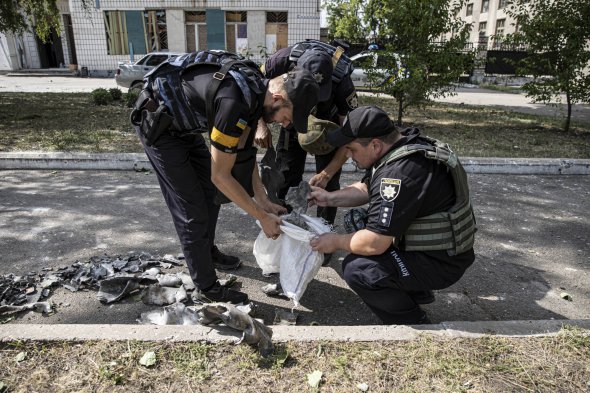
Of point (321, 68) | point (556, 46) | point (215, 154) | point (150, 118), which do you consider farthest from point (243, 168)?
point (556, 46)

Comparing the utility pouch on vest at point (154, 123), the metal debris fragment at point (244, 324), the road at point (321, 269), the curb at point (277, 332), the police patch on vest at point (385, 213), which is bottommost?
the road at point (321, 269)

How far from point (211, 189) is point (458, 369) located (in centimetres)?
179

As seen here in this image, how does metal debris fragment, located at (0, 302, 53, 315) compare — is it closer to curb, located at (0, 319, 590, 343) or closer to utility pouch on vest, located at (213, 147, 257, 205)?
curb, located at (0, 319, 590, 343)

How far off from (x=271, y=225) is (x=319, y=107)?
0.97 meters

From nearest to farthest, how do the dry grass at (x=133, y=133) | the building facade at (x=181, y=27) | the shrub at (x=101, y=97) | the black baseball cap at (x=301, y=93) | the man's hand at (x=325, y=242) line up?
the black baseball cap at (x=301, y=93), the man's hand at (x=325, y=242), the dry grass at (x=133, y=133), the shrub at (x=101, y=97), the building facade at (x=181, y=27)

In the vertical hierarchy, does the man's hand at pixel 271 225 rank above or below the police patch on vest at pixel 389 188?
below

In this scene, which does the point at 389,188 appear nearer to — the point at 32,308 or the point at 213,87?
the point at 213,87

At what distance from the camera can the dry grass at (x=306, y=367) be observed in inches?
76.7

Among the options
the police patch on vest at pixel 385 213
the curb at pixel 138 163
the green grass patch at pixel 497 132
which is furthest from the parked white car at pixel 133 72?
the police patch on vest at pixel 385 213

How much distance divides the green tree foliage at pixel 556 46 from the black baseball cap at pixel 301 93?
7899 millimetres

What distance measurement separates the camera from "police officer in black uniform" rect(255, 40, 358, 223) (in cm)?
280

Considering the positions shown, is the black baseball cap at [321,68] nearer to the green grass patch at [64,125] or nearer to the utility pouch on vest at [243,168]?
the utility pouch on vest at [243,168]

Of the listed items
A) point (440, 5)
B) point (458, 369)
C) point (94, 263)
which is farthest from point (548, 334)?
point (440, 5)

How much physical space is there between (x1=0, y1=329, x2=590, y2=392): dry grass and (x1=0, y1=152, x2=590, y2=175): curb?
378 centimetres
